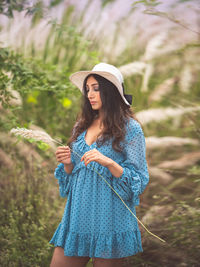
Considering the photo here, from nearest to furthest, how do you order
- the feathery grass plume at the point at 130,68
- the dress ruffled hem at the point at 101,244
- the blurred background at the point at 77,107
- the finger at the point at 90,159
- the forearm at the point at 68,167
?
the finger at the point at 90,159
the dress ruffled hem at the point at 101,244
the forearm at the point at 68,167
the blurred background at the point at 77,107
the feathery grass plume at the point at 130,68

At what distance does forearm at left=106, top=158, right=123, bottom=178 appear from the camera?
5.94 feet

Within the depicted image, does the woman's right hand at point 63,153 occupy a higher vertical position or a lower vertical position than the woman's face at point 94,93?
lower

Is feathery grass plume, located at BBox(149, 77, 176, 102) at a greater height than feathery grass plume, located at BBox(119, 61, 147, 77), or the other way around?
feathery grass plume, located at BBox(119, 61, 147, 77)

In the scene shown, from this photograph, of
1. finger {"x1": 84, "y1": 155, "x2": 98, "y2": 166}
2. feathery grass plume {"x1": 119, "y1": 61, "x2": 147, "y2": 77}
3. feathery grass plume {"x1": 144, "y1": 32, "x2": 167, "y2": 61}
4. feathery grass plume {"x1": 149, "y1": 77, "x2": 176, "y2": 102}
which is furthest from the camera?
feathery grass plume {"x1": 144, "y1": 32, "x2": 167, "y2": 61}

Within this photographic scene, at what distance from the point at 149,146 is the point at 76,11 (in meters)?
2.54

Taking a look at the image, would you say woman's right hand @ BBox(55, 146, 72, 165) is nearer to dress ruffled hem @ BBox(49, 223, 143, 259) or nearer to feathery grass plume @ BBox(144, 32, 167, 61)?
dress ruffled hem @ BBox(49, 223, 143, 259)

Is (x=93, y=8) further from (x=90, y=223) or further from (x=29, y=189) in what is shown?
(x=90, y=223)

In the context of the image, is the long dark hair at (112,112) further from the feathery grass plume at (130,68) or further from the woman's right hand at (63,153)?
the feathery grass plume at (130,68)

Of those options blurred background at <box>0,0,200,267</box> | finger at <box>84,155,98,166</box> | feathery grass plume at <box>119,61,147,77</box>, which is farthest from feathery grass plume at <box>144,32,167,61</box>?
finger at <box>84,155,98,166</box>

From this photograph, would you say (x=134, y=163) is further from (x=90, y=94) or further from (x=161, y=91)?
(x=161, y=91)

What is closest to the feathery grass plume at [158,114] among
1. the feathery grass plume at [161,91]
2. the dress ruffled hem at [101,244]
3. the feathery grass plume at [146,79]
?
the feathery grass plume at [161,91]

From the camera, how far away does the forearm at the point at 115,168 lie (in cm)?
181

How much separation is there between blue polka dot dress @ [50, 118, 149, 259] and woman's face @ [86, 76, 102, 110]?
223 millimetres

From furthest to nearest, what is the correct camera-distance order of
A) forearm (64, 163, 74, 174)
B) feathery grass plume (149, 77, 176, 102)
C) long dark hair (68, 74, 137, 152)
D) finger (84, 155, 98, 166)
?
feathery grass plume (149, 77, 176, 102)
forearm (64, 163, 74, 174)
long dark hair (68, 74, 137, 152)
finger (84, 155, 98, 166)
